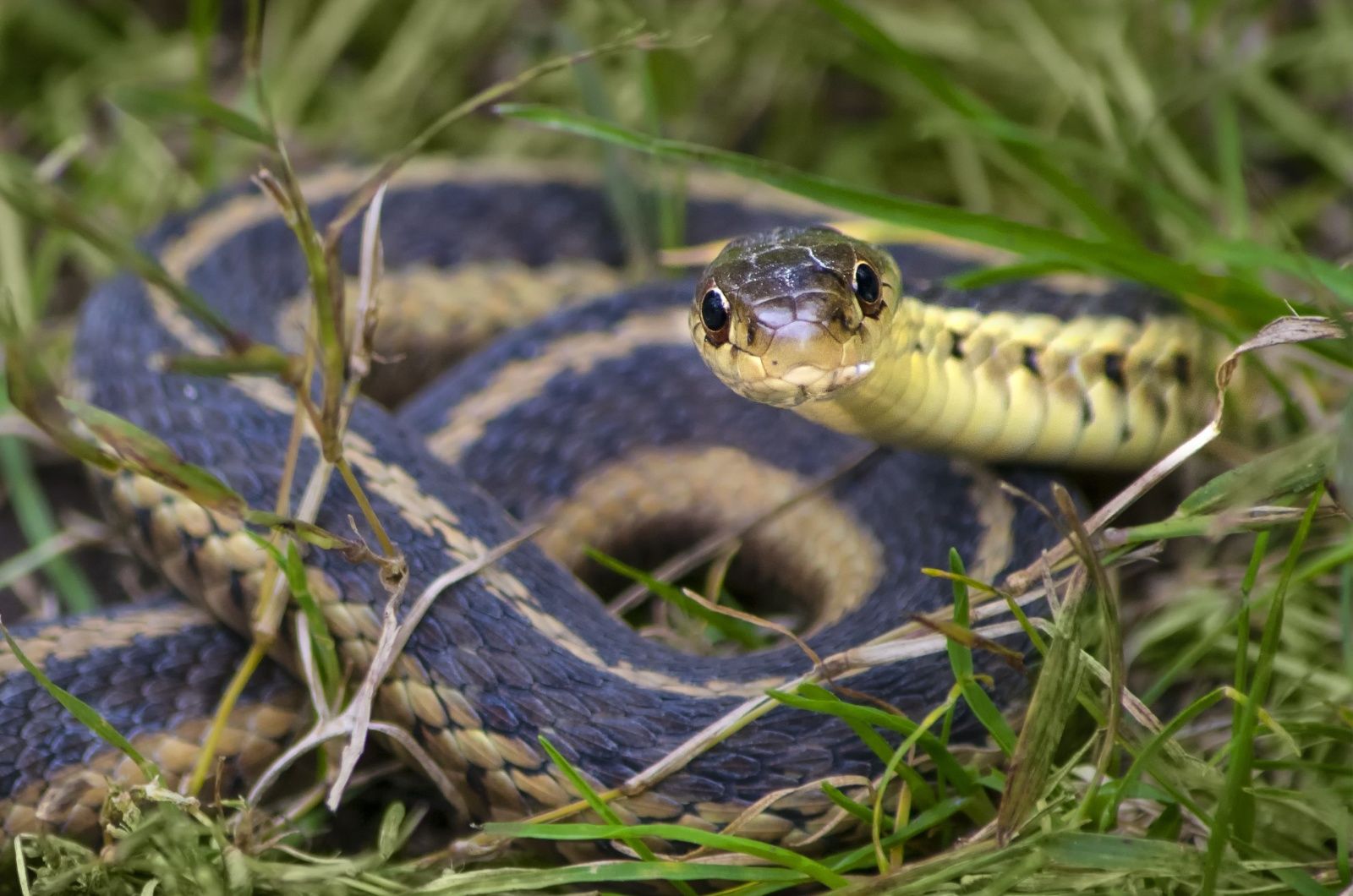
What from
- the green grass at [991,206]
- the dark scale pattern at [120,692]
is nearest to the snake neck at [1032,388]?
the green grass at [991,206]

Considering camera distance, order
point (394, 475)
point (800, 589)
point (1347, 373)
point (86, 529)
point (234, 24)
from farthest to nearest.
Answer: point (234, 24), point (86, 529), point (800, 589), point (1347, 373), point (394, 475)

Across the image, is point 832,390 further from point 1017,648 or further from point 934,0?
point 934,0

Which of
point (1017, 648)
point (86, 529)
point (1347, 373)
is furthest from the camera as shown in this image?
point (86, 529)

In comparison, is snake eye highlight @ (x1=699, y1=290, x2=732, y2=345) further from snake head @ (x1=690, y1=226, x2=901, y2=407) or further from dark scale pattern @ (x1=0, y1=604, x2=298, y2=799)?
dark scale pattern @ (x1=0, y1=604, x2=298, y2=799)

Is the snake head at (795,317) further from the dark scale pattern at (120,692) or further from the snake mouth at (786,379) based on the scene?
the dark scale pattern at (120,692)

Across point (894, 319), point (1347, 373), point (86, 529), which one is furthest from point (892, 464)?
point (86, 529)

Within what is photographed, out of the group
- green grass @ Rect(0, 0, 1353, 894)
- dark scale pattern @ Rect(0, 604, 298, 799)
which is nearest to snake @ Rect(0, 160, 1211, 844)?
dark scale pattern @ Rect(0, 604, 298, 799)
